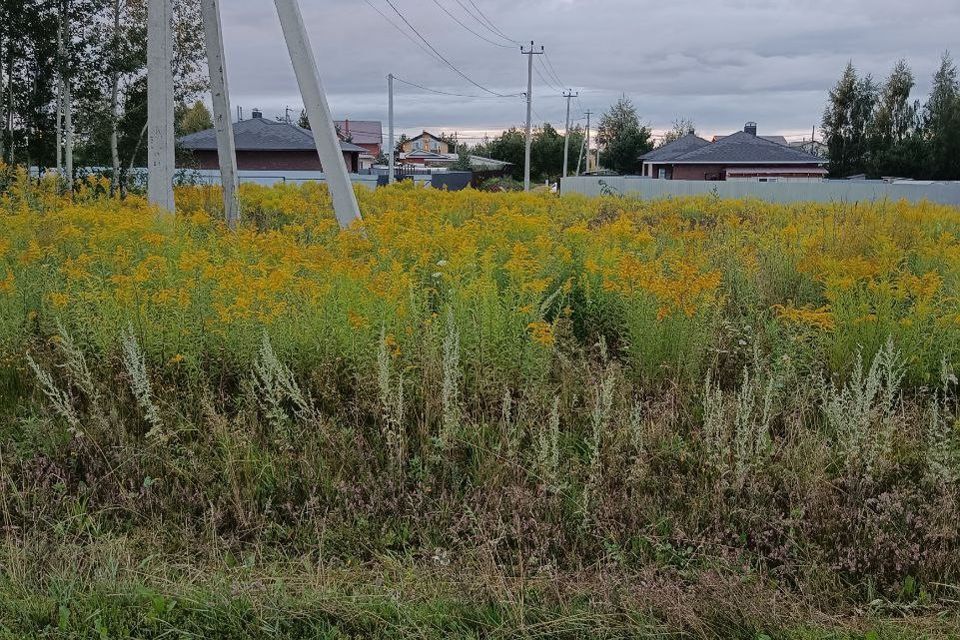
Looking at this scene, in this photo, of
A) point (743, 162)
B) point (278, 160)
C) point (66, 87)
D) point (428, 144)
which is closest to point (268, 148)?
point (278, 160)

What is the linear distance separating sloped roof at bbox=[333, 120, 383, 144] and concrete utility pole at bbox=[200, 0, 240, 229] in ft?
236

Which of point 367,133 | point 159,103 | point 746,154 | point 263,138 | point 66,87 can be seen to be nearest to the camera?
point 159,103

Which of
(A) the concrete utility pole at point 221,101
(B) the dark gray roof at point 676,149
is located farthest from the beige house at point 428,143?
(A) the concrete utility pole at point 221,101

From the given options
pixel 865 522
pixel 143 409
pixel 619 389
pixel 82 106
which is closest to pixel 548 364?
pixel 619 389

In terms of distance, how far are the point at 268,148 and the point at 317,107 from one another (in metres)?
34.8

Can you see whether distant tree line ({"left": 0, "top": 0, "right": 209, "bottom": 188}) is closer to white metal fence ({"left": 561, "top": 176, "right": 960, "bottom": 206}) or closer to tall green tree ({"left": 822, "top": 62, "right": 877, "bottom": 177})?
white metal fence ({"left": 561, "top": 176, "right": 960, "bottom": 206})

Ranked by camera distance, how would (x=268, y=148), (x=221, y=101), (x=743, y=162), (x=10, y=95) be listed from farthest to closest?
(x=743, y=162) → (x=268, y=148) → (x=10, y=95) → (x=221, y=101)

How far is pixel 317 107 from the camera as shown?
26.5 feet

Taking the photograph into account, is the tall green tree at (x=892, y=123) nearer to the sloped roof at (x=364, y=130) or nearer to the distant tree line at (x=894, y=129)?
the distant tree line at (x=894, y=129)

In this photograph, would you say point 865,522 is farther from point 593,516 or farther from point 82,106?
point 82,106

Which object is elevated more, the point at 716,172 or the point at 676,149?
the point at 676,149

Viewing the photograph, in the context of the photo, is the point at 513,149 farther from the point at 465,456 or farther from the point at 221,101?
the point at 465,456

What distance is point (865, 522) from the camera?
10.5ft

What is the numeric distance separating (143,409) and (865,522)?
3336mm
